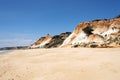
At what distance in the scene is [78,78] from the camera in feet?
34.6

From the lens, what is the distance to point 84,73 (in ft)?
37.0

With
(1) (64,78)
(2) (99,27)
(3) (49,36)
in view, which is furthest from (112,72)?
(3) (49,36)

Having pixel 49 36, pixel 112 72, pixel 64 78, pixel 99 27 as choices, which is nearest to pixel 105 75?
pixel 112 72

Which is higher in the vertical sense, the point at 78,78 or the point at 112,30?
the point at 112,30

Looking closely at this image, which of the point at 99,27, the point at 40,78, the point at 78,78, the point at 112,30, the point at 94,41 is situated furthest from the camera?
the point at 99,27

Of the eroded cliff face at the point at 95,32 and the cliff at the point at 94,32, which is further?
the eroded cliff face at the point at 95,32

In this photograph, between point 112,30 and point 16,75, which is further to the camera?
point 112,30

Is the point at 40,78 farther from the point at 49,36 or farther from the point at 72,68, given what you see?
the point at 49,36

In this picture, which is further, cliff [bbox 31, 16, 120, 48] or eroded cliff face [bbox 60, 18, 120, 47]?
eroded cliff face [bbox 60, 18, 120, 47]

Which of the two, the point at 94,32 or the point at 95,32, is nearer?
the point at 95,32

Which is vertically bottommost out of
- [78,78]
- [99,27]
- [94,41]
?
[78,78]

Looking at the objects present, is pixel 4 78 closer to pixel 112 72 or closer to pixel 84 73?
pixel 84 73

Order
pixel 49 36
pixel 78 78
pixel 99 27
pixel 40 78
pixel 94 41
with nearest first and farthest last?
pixel 78 78 < pixel 40 78 < pixel 94 41 < pixel 99 27 < pixel 49 36

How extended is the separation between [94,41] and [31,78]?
35163 mm
